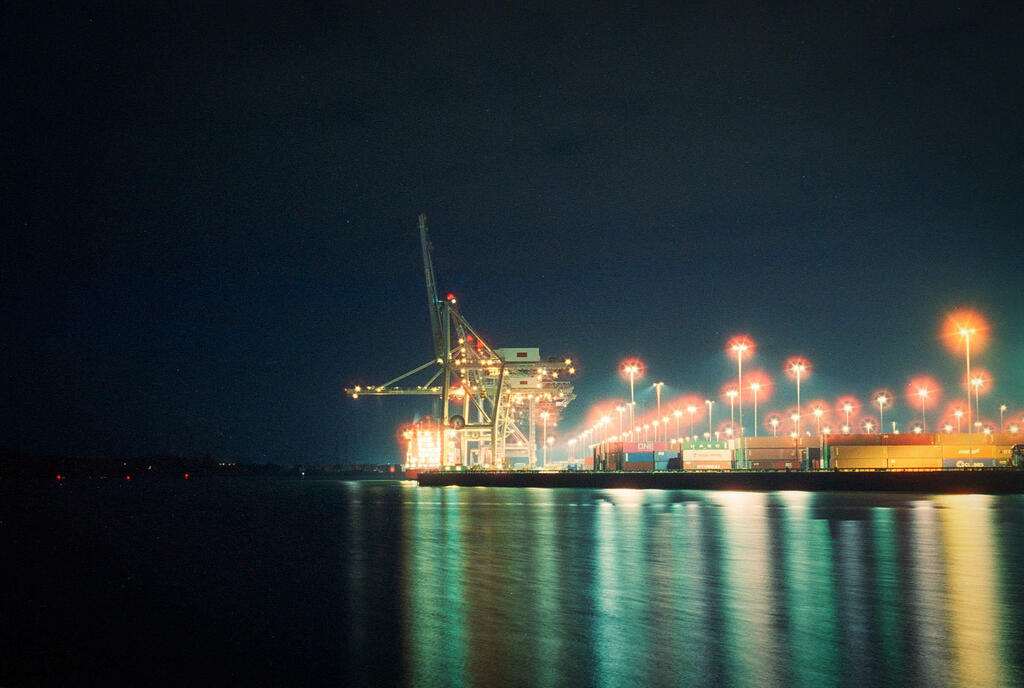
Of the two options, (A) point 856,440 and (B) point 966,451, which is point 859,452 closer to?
(A) point 856,440

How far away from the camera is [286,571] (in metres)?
16.2

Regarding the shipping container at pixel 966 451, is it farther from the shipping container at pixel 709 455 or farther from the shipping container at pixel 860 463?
the shipping container at pixel 709 455

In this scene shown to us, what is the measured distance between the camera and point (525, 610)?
36.3 feet

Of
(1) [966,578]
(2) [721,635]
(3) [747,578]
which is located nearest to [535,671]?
(2) [721,635]

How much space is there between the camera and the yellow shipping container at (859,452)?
2948 inches

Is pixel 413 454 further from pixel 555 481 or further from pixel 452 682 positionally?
pixel 452 682

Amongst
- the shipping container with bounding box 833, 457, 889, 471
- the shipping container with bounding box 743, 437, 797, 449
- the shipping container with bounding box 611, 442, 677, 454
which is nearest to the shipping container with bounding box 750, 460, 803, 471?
the shipping container with bounding box 743, 437, 797, 449

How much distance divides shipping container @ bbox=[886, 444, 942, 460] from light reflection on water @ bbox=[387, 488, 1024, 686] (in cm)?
5567

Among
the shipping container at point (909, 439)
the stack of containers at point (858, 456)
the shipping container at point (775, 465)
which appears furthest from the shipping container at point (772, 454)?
the shipping container at point (909, 439)

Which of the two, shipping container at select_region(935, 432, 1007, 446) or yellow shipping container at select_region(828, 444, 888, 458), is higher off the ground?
shipping container at select_region(935, 432, 1007, 446)

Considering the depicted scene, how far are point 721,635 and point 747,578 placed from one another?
17.2 feet

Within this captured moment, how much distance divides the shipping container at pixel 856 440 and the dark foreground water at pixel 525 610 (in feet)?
185

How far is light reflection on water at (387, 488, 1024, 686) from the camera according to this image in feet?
25.2

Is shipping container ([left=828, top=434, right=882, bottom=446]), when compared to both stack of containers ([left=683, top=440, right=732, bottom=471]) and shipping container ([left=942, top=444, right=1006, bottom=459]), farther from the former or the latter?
stack of containers ([left=683, top=440, right=732, bottom=471])
